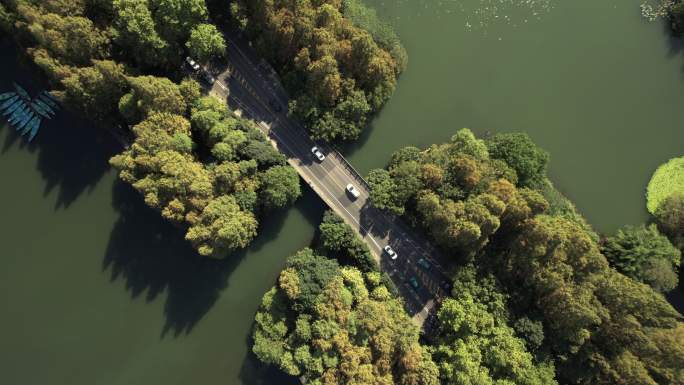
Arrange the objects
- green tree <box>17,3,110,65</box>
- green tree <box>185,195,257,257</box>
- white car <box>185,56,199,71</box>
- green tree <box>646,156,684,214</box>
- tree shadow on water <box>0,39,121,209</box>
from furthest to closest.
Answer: green tree <box>646,156,684,214</box>, tree shadow on water <box>0,39,121,209</box>, white car <box>185,56,199,71</box>, green tree <box>17,3,110,65</box>, green tree <box>185,195,257,257</box>

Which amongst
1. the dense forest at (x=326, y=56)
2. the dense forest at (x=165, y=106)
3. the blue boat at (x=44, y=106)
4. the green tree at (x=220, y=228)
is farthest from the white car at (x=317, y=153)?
the blue boat at (x=44, y=106)

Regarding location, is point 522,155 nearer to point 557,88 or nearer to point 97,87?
point 557,88

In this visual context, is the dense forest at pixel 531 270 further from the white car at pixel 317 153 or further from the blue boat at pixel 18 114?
the blue boat at pixel 18 114

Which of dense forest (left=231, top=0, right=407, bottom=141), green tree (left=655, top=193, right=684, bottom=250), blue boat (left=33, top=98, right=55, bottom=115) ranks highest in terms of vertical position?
green tree (left=655, top=193, right=684, bottom=250)

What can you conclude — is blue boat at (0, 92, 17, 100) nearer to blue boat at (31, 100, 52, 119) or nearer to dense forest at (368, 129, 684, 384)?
blue boat at (31, 100, 52, 119)

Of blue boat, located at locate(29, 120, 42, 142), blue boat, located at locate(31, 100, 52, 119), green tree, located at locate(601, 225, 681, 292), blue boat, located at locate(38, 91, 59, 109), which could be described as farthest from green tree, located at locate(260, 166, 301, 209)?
green tree, located at locate(601, 225, 681, 292)
